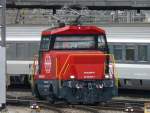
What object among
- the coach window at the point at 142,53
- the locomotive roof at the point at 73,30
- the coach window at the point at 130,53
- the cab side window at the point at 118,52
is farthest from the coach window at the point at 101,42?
the cab side window at the point at 118,52

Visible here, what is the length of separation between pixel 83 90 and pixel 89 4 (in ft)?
52.9

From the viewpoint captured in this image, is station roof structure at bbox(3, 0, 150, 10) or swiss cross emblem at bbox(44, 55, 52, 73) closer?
swiss cross emblem at bbox(44, 55, 52, 73)

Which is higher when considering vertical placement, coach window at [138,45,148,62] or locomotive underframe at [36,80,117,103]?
coach window at [138,45,148,62]

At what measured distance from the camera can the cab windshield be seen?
2084 cm

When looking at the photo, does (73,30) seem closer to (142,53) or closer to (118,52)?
(142,53)

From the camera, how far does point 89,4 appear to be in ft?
117

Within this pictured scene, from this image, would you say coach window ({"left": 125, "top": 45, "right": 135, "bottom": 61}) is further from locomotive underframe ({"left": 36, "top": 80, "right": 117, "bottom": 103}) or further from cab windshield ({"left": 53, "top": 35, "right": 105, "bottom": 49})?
locomotive underframe ({"left": 36, "top": 80, "right": 117, "bottom": 103})

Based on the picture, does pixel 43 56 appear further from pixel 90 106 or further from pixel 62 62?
pixel 90 106

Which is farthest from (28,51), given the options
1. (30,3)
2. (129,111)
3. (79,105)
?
(129,111)

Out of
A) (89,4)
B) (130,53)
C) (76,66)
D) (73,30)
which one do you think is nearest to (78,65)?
(76,66)

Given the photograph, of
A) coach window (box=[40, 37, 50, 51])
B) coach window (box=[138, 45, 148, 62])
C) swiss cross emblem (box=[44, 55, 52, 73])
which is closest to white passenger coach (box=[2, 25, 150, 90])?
coach window (box=[138, 45, 148, 62])

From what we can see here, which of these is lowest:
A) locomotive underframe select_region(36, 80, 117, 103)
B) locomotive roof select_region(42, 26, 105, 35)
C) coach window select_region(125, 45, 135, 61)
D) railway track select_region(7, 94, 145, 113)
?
railway track select_region(7, 94, 145, 113)

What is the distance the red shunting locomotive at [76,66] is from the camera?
20.0 m

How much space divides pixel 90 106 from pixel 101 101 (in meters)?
0.68
